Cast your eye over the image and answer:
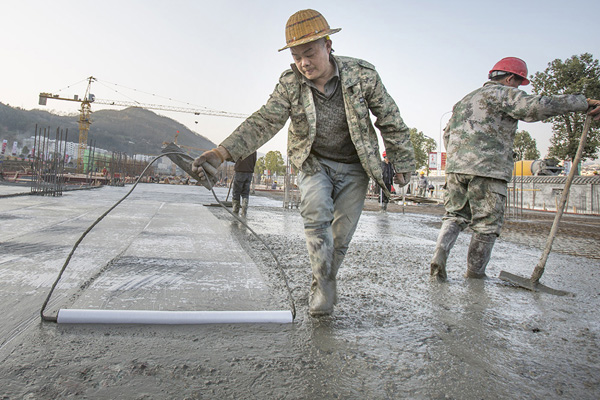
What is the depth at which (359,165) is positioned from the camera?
2.73 meters

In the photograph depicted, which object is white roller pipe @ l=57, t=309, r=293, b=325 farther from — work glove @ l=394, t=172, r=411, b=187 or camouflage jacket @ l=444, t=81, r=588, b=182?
camouflage jacket @ l=444, t=81, r=588, b=182

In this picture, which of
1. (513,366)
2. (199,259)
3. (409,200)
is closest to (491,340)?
(513,366)

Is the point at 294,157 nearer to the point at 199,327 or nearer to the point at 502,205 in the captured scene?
the point at 199,327

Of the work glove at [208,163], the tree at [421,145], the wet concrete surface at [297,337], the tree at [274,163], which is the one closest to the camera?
the wet concrete surface at [297,337]

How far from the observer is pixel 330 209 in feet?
8.25

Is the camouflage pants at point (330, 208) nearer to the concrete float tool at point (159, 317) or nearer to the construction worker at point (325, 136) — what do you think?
the construction worker at point (325, 136)

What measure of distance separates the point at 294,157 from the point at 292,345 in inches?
49.4

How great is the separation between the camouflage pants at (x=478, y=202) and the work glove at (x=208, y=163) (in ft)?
7.38

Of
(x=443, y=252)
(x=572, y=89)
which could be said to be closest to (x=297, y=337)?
(x=443, y=252)

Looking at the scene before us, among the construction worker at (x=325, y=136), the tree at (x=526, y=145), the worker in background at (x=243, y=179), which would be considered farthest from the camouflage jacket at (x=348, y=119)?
the tree at (x=526, y=145)

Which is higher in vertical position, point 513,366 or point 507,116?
point 507,116

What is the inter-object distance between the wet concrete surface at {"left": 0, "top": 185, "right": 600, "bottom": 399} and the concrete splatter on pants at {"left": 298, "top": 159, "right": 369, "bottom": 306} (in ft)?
1.12

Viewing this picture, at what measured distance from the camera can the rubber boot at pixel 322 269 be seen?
2369 millimetres

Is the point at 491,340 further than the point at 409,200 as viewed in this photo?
No
